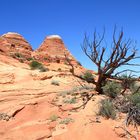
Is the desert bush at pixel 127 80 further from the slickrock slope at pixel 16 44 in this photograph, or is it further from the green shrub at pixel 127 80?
the slickrock slope at pixel 16 44

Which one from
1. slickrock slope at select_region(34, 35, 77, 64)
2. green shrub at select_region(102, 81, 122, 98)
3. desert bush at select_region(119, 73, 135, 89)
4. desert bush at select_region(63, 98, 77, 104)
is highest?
slickrock slope at select_region(34, 35, 77, 64)

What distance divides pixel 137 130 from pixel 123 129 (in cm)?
31

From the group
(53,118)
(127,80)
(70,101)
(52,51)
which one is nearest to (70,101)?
(70,101)

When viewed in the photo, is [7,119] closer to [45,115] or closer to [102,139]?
→ [45,115]

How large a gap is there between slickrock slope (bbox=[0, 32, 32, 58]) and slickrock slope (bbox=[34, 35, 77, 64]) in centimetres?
242

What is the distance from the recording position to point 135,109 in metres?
7.17

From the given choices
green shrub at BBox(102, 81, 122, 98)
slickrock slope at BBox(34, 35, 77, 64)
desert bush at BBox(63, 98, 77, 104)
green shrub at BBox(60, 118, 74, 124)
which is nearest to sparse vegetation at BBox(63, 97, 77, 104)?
desert bush at BBox(63, 98, 77, 104)

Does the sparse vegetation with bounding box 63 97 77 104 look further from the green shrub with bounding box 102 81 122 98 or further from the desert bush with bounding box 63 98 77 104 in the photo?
the green shrub with bounding box 102 81 122 98

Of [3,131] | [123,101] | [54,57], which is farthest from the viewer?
[54,57]

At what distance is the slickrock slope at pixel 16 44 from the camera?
163ft

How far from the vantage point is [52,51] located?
193ft

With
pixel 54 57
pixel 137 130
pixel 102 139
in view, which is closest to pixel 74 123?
pixel 102 139

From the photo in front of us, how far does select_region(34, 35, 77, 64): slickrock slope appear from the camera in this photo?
53.6 m

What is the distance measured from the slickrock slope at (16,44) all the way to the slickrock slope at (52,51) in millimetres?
2422
